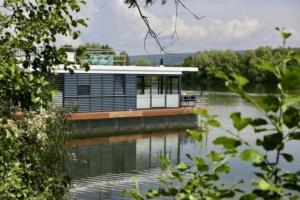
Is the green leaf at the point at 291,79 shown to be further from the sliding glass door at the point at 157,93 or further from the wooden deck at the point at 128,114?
the sliding glass door at the point at 157,93

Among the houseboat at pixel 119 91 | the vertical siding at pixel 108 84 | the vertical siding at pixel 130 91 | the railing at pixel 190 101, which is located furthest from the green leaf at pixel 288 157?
the railing at pixel 190 101

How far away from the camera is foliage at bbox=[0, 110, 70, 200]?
3.88 m

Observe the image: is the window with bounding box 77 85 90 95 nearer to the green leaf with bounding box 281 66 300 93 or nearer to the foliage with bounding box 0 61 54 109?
the foliage with bounding box 0 61 54 109

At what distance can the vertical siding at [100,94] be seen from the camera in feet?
87.7

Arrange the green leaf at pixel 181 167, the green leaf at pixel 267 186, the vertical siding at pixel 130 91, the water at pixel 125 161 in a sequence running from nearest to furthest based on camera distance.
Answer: the green leaf at pixel 267 186, the green leaf at pixel 181 167, the water at pixel 125 161, the vertical siding at pixel 130 91

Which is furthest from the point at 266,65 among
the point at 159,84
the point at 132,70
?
the point at 159,84

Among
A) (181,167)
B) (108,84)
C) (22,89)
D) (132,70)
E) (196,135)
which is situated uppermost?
(132,70)

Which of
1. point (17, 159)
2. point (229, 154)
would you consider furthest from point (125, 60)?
point (229, 154)

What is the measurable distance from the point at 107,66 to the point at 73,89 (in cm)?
228

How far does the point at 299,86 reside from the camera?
0.92 metres

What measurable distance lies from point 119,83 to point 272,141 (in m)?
27.8

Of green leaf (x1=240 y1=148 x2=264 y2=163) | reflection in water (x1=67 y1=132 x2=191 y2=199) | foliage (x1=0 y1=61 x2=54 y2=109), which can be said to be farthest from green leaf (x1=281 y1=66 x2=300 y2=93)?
reflection in water (x1=67 y1=132 x2=191 y2=199)

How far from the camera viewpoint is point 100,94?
91.0 feet

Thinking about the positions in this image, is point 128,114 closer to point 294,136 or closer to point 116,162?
point 116,162
